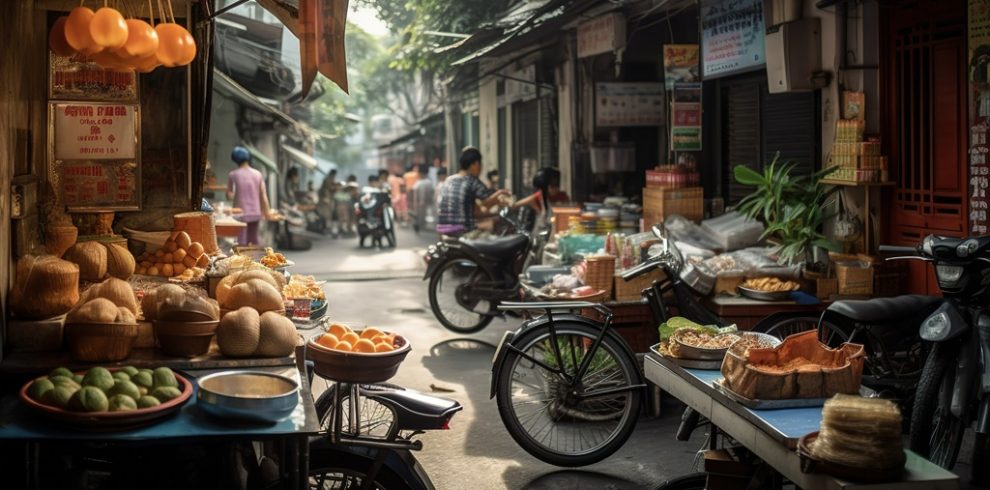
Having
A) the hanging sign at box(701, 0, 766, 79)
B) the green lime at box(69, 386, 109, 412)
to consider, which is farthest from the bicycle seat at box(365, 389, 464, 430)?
the hanging sign at box(701, 0, 766, 79)

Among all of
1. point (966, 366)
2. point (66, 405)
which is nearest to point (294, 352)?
point (66, 405)

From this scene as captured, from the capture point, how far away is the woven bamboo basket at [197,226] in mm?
8227

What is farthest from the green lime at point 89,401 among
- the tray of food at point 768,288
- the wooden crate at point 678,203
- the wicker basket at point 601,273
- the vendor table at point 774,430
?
the wooden crate at point 678,203

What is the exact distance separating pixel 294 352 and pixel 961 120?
5.74m

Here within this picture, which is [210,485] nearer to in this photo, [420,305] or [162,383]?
[162,383]

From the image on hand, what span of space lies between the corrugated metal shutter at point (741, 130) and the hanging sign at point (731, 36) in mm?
634

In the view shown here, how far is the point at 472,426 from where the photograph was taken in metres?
8.68

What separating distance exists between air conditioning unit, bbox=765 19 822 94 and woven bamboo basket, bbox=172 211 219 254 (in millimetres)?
5378

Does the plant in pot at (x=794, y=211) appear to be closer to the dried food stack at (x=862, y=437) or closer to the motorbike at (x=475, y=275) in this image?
the motorbike at (x=475, y=275)

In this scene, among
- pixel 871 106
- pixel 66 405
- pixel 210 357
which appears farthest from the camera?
pixel 871 106

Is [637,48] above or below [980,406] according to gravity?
above

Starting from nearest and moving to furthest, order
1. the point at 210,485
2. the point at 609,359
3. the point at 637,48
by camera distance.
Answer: the point at 210,485 → the point at 609,359 → the point at 637,48

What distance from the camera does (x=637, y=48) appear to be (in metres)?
15.5

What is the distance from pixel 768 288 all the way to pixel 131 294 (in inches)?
214
